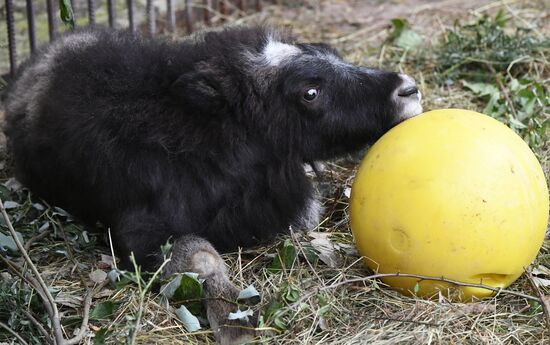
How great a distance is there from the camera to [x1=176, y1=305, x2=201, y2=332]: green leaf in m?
4.01

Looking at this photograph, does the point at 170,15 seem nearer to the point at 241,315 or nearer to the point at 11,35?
the point at 11,35

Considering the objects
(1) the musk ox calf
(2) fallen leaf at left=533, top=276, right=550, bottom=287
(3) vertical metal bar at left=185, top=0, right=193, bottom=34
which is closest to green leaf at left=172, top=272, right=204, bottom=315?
(1) the musk ox calf

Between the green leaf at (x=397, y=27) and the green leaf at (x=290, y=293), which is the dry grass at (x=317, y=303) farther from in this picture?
the green leaf at (x=397, y=27)

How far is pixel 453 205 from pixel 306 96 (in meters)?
1.06

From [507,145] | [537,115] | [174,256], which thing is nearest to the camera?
[507,145]

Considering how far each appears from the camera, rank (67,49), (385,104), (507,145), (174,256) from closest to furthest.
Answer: (507,145), (174,256), (385,104), (67,49)

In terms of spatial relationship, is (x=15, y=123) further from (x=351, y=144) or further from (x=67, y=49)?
(x=351, y=144)

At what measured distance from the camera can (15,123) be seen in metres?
5.33

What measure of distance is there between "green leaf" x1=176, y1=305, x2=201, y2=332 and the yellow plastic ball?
2.83ft

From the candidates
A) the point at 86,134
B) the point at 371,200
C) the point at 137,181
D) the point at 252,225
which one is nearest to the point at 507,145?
the point at 371,200

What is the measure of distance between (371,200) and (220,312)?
33.5 inches

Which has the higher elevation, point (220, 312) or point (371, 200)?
point (371, 200)

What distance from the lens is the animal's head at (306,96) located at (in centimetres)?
452

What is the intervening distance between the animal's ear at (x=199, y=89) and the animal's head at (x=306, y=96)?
0.01 meters
